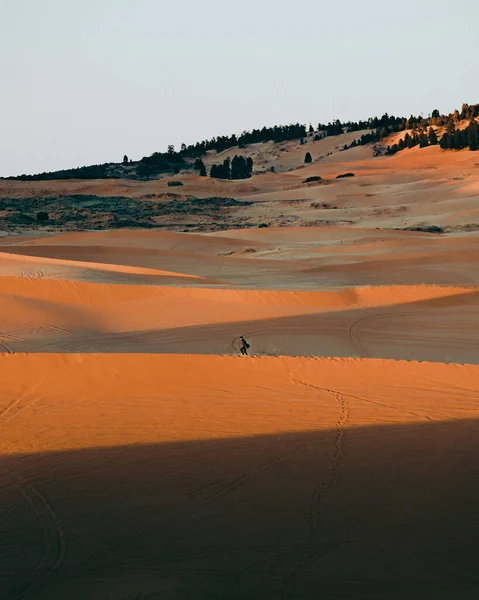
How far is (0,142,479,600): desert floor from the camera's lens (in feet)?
17.6

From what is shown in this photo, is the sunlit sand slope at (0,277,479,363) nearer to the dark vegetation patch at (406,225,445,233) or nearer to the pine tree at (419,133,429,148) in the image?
the dark vegetation patch at (406,225,445,233)

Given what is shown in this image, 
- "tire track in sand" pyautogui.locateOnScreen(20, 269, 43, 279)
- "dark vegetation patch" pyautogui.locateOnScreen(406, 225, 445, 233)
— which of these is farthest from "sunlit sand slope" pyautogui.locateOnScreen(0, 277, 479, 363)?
"dark vegetation patch" pyautogui.locateOnScreen(406, 225, 445, 233)

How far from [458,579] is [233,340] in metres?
10.0

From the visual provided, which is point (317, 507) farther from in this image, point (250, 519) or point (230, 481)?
point (230, 481)

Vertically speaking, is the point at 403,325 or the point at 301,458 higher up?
the point at 301,458

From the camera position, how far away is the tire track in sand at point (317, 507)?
5280 millimetres

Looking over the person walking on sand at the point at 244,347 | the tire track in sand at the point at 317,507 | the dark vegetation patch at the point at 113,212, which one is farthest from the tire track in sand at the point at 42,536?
the dark vegetation patch at the point at 113,212

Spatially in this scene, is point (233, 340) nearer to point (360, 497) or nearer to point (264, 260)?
point (360, 497)

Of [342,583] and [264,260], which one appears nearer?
[342,583]

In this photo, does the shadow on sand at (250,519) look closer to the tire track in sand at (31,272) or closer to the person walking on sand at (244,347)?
the person walking on sand at (244,347)

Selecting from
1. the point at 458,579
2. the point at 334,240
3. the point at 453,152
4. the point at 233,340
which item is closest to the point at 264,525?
the point at 458,579

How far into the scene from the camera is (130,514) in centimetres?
629

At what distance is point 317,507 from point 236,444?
167 cm

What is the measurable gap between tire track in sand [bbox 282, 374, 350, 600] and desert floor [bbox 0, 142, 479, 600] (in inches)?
0.8
